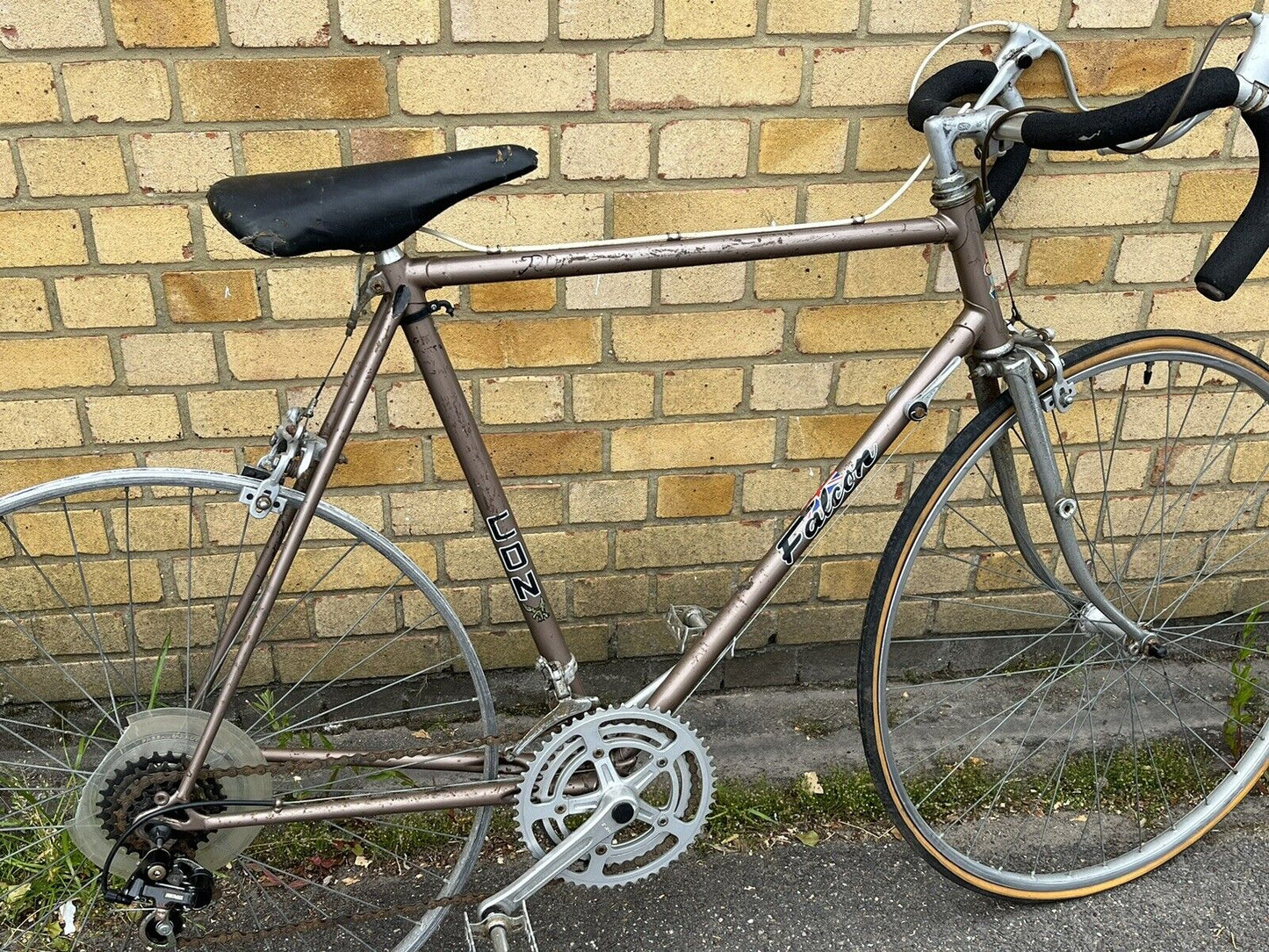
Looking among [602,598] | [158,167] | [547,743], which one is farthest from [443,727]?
[158,167]

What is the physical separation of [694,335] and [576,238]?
13.5 inches

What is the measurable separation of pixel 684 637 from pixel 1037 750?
113 centimetres

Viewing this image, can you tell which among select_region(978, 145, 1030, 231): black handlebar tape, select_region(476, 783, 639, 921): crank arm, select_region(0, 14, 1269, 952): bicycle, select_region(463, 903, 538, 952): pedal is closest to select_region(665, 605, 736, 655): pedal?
select_region(0, 14, 1269, 952): bicycle

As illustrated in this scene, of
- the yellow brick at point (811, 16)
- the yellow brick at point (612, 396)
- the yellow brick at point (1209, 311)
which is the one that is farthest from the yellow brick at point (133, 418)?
the yellow brick at point (1209, 311)

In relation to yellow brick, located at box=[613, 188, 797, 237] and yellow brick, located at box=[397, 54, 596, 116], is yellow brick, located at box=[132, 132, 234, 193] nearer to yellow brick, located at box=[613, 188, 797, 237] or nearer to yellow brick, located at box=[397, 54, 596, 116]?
yellow brick, located at box=[397, 54, 596, 116]

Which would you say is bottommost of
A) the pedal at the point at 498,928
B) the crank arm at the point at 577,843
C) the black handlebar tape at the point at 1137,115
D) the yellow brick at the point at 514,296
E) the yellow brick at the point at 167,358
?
the pedal at the point at 498,928

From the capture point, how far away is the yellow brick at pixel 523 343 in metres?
2.28

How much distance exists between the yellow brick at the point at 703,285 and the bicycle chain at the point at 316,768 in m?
1.01

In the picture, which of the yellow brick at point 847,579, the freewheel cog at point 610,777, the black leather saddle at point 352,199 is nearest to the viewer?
the black leather saddle at point 352,199

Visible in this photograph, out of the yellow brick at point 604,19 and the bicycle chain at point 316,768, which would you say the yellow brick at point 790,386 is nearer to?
the yellow brick at point 604,19

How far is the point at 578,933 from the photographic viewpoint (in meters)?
2.17

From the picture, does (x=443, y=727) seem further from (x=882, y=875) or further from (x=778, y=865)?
(x=882, y=875)

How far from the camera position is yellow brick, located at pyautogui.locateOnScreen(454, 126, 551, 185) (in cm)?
211

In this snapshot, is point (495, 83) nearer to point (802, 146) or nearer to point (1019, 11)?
point (802, 146)
